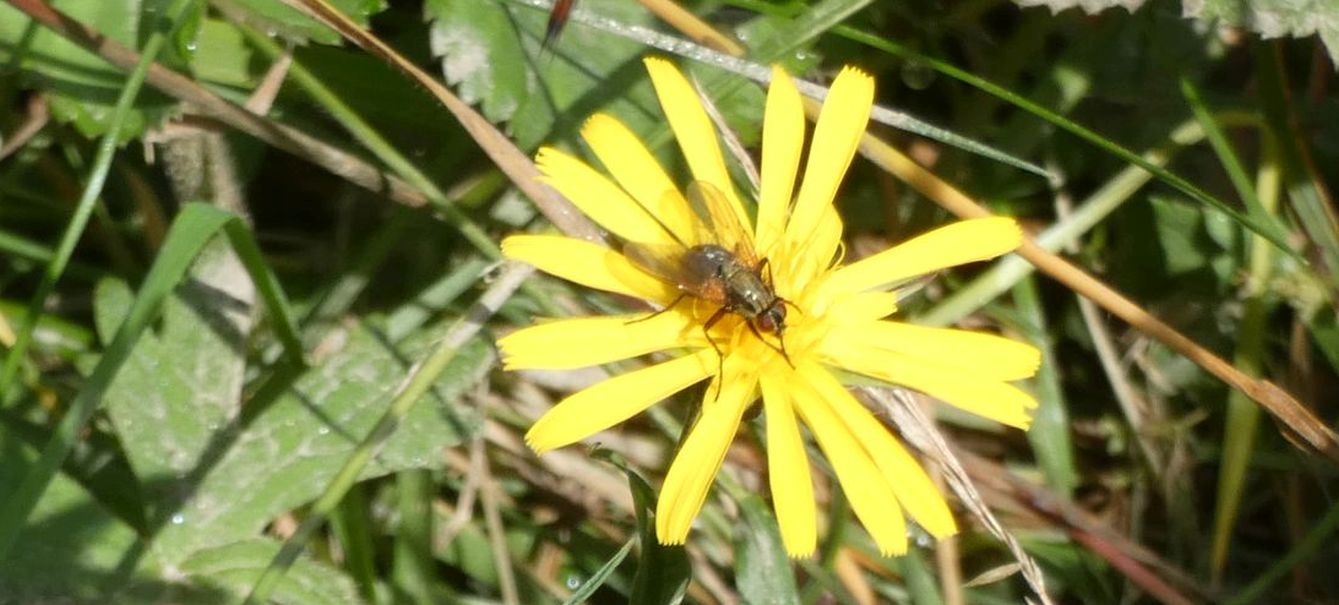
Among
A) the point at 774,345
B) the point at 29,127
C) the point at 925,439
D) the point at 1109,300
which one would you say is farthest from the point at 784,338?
the point at 29,127

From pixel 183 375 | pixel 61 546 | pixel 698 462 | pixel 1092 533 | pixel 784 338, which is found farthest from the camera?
pixel 1092 533

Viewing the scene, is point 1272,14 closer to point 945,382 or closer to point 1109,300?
point 1109,300

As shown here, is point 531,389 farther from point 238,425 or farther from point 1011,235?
point 1011,235

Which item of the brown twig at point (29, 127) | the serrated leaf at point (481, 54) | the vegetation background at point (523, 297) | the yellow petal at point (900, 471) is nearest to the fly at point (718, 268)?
the yellow petal at point (900, 471)

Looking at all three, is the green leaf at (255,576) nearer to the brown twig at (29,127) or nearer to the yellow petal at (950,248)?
the brown twig at (29,127)

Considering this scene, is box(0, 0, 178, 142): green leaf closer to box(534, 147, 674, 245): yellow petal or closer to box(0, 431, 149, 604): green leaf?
box(0, 431, 149, 604): green leaf
